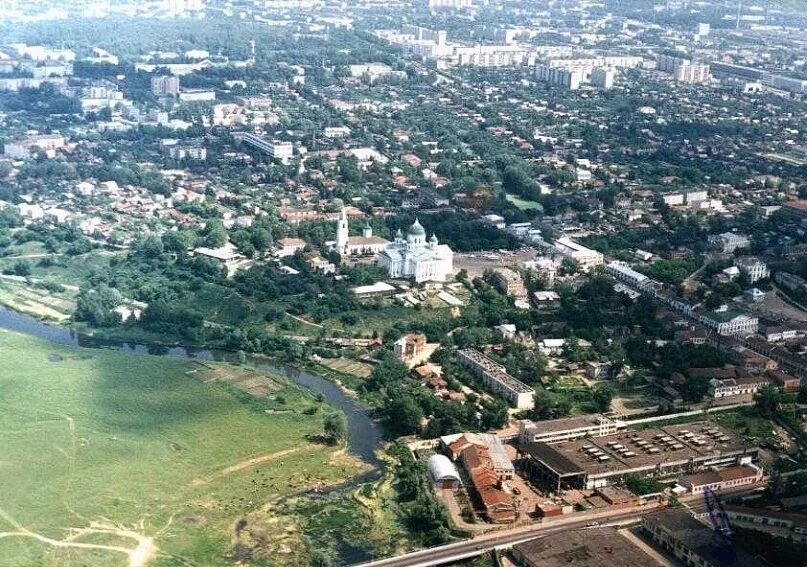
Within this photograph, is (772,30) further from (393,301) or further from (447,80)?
(393,301)

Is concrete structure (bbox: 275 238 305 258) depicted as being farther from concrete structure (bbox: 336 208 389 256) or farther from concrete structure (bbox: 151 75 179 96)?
concrete structure (bbox: 151 75 179 96)

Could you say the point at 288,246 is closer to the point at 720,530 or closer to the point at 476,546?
the point at 476,546

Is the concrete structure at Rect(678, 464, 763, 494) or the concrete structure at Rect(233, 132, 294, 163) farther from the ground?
the concrete structure at Rect(678, 464, 763, 494)

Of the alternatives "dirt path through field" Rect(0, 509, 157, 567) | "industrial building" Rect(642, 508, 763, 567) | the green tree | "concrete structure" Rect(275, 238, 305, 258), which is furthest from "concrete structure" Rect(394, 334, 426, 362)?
the green tree

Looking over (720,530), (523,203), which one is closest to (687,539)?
(720,530)

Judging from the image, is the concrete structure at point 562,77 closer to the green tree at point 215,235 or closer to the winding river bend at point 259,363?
the green tree at point 215,235
